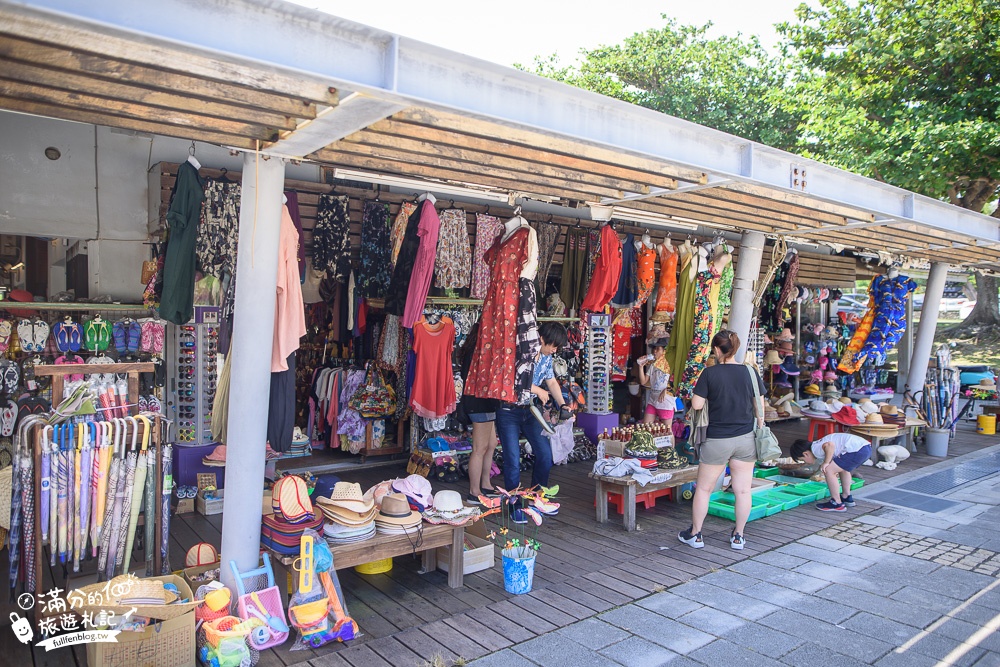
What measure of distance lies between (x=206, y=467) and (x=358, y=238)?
2574 mm

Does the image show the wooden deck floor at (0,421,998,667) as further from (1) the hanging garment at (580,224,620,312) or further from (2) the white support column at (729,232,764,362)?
(1) the hanging garment at (580,224,620,312)

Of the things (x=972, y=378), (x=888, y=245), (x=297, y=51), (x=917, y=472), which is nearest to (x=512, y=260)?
(x=297, y=51)

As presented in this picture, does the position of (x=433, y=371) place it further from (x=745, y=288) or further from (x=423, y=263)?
(x=745, y=288)

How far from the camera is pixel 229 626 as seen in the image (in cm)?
347

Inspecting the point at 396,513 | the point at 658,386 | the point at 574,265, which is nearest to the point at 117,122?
the point at 396,513

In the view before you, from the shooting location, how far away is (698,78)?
19875mm

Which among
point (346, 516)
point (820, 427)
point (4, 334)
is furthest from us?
point (820, 427)

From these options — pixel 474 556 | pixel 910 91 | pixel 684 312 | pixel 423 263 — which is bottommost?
pixel 474 556

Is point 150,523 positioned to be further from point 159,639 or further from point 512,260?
point 512,260

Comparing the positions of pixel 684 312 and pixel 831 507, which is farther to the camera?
pixel 684 312

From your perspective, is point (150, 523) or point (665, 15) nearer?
point (150, 523)

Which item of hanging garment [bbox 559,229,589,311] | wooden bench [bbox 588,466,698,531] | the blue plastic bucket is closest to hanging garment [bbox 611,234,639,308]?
hanging garment [bbox 559,229,589,311]

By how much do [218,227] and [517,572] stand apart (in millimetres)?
3534

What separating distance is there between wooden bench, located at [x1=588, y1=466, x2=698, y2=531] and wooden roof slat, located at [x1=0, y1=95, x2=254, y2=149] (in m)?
3.85
